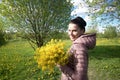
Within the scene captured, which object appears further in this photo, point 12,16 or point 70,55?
point 12,16

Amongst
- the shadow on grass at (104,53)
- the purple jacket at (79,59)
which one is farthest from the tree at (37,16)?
the purple jacket at (79,59)

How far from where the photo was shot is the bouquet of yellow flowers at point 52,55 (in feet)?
12.7

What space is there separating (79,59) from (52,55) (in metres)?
0.46

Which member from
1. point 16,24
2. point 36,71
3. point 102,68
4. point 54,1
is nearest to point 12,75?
point 36,71

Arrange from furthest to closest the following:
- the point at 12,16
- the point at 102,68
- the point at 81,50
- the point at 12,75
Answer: the point at 12,16 → the point at 102,68 → the point at 12,75 → the point at 81,50

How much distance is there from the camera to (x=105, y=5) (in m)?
24.4

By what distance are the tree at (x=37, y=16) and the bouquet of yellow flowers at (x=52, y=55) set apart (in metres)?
20.2

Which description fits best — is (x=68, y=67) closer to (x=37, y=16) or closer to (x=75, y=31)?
(x=75, y=31)

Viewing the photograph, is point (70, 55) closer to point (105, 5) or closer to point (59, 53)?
point (59, 53)

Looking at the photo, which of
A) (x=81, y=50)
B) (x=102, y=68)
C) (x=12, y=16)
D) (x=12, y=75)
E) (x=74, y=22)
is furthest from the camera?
(x=12, y=16)

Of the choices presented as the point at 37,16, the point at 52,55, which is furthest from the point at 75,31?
the point at 37,16

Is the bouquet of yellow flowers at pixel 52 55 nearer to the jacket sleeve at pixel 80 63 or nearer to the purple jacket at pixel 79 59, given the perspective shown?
the purple jacket at pixel 79 59

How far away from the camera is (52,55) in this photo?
3908mm

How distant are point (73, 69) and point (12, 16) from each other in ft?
68.6
